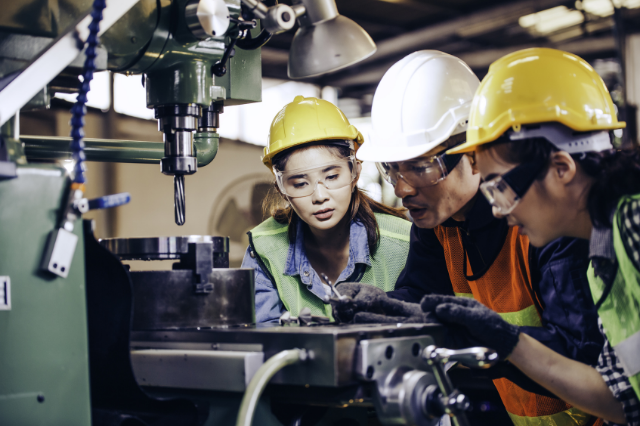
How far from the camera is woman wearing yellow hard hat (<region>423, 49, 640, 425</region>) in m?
1.01

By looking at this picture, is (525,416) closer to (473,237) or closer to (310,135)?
(473,237)

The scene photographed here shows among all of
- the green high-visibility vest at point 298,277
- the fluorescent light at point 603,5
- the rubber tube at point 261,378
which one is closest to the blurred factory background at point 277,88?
the fluorescent light at point 603,5

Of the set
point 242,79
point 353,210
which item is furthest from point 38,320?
point 353,210

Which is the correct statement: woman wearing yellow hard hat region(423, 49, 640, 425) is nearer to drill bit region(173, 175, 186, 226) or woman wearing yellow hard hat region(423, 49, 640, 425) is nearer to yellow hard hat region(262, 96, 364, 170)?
drill bit region(173, 175, 186, 226)

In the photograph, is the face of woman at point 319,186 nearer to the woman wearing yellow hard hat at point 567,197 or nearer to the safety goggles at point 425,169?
the safety goggles at point 425,169

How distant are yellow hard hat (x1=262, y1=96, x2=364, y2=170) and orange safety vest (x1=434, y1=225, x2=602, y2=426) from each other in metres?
0.50

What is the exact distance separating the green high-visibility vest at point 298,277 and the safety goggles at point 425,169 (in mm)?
329

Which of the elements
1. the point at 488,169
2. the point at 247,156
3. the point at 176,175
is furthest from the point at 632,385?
the point at 247,156

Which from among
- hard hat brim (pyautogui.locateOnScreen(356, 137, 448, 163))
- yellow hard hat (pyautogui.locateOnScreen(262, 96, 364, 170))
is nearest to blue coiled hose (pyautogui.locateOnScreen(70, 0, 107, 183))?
hard hat brim (pyautogui.locateOnScreen(356, 137, 448, 163))

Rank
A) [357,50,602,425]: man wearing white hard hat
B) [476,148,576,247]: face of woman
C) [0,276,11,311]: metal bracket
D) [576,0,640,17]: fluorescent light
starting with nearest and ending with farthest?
[0,276,11,311]: metal bracket
[476,148,576,247]: face of woman
[357,50,602,425]: man wearing white hard hat
[576,0,640,17]: fluorescent light

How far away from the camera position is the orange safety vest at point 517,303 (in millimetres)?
1444

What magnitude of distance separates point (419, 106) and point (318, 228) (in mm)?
516

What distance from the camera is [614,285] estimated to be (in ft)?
3.47

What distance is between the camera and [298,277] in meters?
1.86
